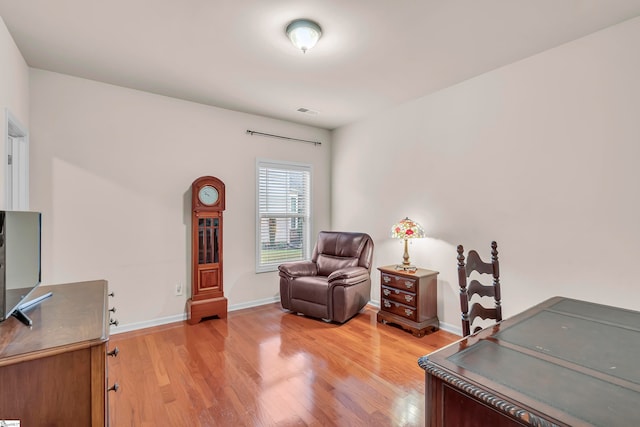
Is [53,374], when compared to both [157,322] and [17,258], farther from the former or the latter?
[157,322]

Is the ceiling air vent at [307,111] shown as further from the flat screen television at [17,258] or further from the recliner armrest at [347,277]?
the flat screen television at [17,258]

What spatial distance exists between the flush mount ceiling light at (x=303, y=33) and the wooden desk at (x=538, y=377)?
7.24 feet

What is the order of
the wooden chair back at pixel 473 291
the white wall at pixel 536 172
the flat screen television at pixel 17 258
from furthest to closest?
the white wall at pixel 536 172, the wooden chair back at pixel 473 291, the flat screen television at pixel 17 258

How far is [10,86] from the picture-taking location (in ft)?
7.59

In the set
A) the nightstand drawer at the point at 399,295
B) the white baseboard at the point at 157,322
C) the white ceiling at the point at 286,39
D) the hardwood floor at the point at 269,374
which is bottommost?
the hardwood floor at the point at 269,374

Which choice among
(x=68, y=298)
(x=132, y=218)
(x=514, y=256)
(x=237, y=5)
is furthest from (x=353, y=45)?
(x=132, y=218)

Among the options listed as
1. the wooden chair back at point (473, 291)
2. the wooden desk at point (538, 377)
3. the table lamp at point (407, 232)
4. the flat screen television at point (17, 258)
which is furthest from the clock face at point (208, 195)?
the wooden desk at point (538, 377)

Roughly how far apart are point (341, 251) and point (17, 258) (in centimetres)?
321

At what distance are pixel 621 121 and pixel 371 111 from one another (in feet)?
8.29

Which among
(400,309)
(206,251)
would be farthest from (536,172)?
(206,251)

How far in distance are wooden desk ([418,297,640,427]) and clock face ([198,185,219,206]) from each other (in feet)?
10.3

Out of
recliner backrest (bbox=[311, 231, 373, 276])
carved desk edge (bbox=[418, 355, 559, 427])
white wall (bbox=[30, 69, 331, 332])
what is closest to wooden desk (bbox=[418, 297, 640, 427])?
carved desk edge (bbox=[418, 355, 559, 427])

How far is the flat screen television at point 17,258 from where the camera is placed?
1.40 meters

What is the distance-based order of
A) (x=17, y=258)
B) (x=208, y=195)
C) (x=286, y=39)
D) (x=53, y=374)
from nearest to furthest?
(x=53, y=374) < (x=17, y=258) < (x=286, y=39) < (x=208, y=195)
